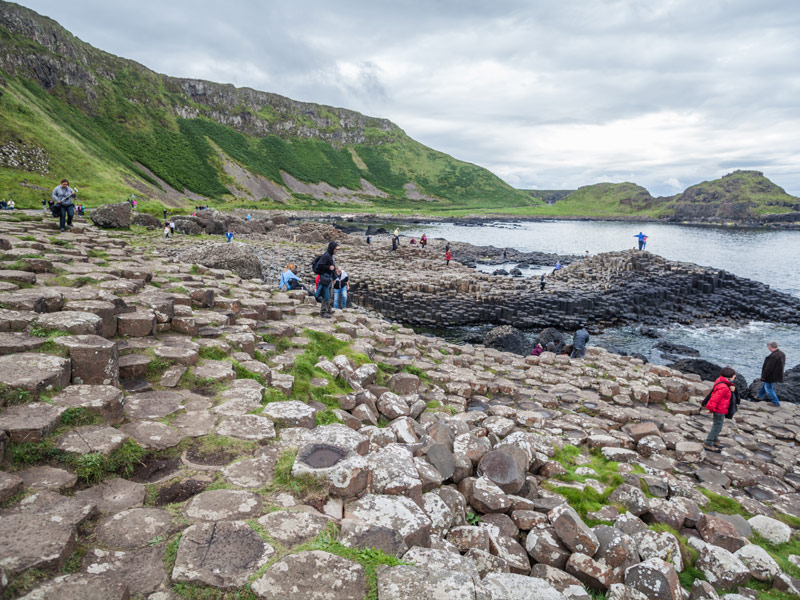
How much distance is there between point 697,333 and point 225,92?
180 meters

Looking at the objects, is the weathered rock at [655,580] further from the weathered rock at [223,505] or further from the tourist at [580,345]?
the tourist at [580,345]

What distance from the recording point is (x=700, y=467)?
878cm

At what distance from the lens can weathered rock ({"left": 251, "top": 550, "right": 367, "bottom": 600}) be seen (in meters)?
2.88

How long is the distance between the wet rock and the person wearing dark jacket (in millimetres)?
9460

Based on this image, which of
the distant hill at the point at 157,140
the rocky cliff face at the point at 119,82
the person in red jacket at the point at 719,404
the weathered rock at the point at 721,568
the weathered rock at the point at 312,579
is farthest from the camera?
the rocky cliff face at the point at 119,82

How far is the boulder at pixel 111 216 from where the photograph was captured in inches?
1001

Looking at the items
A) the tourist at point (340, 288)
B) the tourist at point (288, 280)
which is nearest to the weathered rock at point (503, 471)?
the tourist at point (340, 288)

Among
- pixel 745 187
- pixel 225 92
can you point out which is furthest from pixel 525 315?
pixel 745 187

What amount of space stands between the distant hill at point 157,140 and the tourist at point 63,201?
33497 millimetres

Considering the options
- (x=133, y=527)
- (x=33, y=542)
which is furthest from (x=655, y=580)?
(x=33, y=542)

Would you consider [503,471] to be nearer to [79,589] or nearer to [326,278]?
[79,589]

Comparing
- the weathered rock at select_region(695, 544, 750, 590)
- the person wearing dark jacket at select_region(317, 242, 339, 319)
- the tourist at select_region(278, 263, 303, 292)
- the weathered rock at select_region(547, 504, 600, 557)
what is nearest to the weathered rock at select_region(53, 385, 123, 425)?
the weathered rock at select_region(547, 504, 600, 557)

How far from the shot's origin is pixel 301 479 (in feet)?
13.8

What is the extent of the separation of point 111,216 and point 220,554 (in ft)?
94.2
